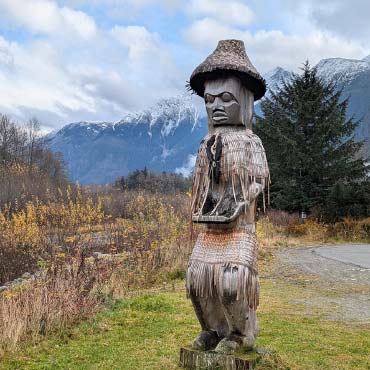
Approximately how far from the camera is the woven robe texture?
13.5 ft

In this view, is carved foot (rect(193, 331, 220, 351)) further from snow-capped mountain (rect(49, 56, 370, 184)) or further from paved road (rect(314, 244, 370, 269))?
snow-capped mountain (rect(49, 56, 370, 184))

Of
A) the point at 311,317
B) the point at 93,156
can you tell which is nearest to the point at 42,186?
the point at 311,317

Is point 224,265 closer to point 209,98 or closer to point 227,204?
point 227,204

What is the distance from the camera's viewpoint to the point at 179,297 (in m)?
8.27

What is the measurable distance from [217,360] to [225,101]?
2355 millimetres

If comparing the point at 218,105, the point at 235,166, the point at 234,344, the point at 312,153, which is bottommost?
the point at 234,344

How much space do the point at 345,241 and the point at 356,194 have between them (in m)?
2.89

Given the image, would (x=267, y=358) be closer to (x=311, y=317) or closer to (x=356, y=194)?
(x=311, y=317)

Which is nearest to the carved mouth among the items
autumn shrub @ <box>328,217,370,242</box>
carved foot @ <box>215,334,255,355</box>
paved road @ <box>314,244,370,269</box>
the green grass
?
carved foot @ <box>215,334,255,355</box>

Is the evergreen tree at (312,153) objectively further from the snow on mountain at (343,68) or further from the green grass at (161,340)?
the snow on mountain at (343,68)

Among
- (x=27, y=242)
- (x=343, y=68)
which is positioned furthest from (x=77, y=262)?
(x=343, y=68)

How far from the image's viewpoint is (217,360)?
4098mm

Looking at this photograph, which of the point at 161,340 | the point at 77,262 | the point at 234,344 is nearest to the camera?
the point at 234,344

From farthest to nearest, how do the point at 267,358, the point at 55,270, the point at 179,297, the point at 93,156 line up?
1. the point at 93,156
2. the point at 179,297
3. the point at 55,270
4. the point at 267,358
